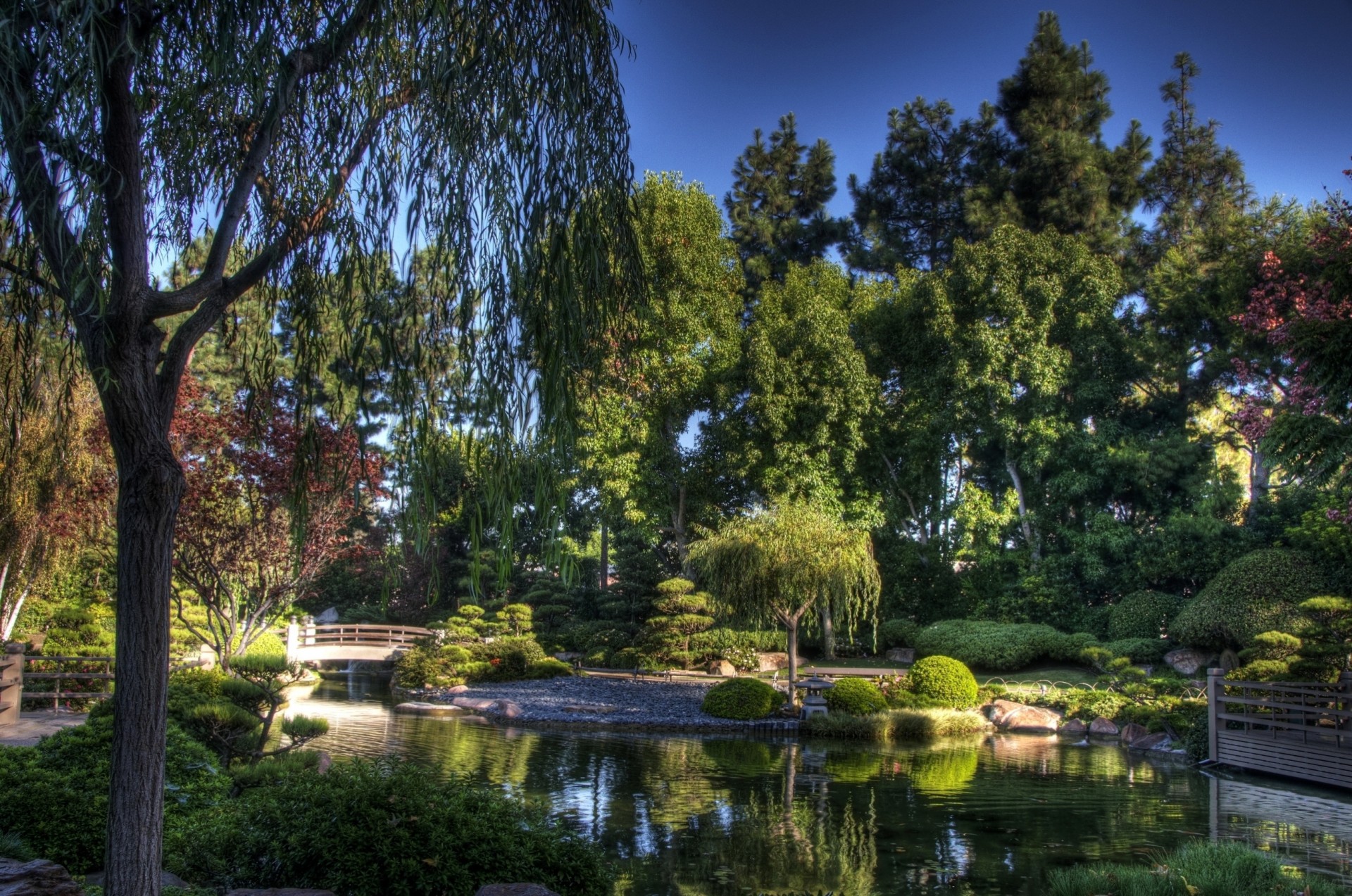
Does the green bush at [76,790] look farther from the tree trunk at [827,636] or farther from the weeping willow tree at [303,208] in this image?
the tree trunk at [827,636]

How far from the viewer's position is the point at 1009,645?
886 inches

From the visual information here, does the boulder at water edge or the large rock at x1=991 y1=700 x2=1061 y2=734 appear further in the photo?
the large rock at x1=991 y1=700 x2=1061 y2=734

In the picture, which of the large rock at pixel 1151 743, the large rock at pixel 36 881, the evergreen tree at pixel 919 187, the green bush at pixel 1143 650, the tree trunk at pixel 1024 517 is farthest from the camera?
the evergreen tree at pixel 919 187

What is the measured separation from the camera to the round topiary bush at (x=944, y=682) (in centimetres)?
1783

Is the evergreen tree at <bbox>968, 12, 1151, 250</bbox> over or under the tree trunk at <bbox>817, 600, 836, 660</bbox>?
over

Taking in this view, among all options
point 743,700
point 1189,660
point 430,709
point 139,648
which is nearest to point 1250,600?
point 1189,660

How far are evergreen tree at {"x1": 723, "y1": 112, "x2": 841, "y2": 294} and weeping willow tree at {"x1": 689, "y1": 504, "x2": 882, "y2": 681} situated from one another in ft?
57.7

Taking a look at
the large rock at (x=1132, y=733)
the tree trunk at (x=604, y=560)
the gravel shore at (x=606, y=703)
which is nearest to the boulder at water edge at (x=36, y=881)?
the gravel shore at (x=606, y=703)

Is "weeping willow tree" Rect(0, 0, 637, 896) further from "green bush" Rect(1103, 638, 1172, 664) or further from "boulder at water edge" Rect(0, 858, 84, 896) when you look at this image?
"green bush" Rect(1103, 638, 1172, 664)

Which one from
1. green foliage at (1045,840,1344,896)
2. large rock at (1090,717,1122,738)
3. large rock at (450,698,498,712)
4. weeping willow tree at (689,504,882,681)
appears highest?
weeping willow tree at (689,504,882,681)

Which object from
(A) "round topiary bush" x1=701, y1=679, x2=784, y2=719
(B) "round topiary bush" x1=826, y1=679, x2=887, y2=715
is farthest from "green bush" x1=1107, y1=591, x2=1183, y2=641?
(A) "round topiary bush" x1=701, y1=679, x2=784, y2=719

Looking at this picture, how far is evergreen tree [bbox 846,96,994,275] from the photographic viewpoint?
32062mm

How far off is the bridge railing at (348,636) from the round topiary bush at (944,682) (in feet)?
55.0

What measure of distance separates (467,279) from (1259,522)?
2382 cm
